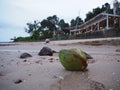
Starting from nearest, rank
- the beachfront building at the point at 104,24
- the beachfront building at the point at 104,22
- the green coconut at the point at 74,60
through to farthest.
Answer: the green coconut at the point at 74,60 < the beachfront building at the point at 104,24 < the beachfront building at the point at 104,22

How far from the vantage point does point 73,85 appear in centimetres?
290

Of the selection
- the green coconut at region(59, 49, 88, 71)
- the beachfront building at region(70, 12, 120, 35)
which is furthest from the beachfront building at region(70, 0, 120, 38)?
the green coconut at region(59, 49, 88, 71)

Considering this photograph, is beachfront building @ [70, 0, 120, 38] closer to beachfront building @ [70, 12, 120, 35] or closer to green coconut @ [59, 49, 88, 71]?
beachfront building @ [70, 12, 120, 35]

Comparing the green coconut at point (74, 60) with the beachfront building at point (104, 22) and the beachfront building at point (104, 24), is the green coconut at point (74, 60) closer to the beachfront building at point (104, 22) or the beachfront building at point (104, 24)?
the beachfront building at point (104, 24)

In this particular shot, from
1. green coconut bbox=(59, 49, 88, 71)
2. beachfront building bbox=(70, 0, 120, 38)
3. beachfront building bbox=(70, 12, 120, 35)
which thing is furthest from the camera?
beachfront building bbox=(70, 12, 120, 35)

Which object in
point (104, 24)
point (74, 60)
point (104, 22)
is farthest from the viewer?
point (104, 24)

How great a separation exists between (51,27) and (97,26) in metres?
22.6

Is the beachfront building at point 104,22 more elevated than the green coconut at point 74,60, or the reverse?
the beachfront building at point 104,22

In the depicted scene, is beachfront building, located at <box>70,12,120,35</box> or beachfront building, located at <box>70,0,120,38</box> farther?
beachfront building, located at <box>70,12,120,35</box>

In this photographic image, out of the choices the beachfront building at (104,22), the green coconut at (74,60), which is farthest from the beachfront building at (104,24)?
the green coconut at (74,60)

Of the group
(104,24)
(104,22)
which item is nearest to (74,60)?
(104,22)

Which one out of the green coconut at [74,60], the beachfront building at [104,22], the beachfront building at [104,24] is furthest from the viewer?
the beachfront building at [104,22]

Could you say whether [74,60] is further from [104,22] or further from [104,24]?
[104,24]

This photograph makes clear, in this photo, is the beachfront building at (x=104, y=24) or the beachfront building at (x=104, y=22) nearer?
the beachfront building at (x=104, y=24)
